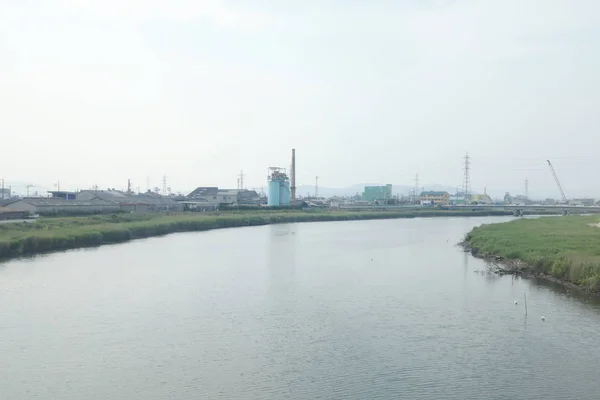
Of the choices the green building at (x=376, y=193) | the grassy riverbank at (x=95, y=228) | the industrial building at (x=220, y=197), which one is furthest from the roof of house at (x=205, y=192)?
the green building at (x=376, y=193)

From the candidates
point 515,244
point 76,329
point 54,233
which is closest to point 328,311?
point 76,329

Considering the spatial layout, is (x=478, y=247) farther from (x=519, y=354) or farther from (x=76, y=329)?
(x=76, y=329)

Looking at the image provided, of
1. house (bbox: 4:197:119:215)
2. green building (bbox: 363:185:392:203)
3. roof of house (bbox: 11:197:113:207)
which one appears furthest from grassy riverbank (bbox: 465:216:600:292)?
green building (bbox: 363:185:392:203)

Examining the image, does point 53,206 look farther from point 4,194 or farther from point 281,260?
point 4,194

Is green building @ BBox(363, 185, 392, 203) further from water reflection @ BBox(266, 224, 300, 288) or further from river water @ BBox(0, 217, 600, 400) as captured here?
river water @ BBox(0, 217, 600, 400)

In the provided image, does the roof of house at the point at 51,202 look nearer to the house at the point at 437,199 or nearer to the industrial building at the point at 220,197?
the industrial building at the point at 220,197
